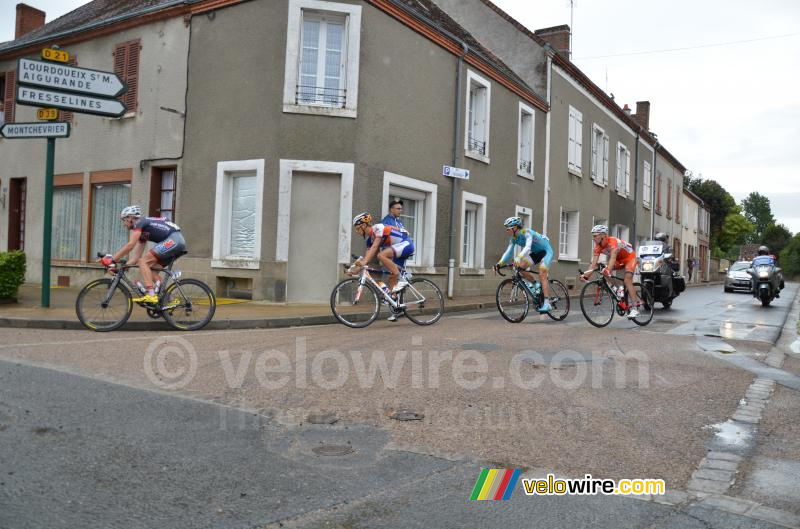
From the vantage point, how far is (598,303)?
421 inches

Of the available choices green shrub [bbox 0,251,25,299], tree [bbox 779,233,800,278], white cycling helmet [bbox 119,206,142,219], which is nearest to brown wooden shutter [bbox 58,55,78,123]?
green shrub [bbox 0,251,25,299]

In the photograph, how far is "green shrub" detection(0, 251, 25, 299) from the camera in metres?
10.8

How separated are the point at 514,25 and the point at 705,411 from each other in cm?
1899

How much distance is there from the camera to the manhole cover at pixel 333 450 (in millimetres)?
3867

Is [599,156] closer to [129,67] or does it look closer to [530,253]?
[530,253]

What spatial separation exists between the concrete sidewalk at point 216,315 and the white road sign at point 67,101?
10.7ft

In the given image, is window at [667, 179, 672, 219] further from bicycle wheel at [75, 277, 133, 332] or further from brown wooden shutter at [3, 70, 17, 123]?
bicycle wheel at [75, 277, 133, 332]

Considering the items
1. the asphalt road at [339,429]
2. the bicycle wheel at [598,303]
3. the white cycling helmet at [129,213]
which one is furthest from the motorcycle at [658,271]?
the white cycling helmet at [129,213]

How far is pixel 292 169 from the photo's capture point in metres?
13.0

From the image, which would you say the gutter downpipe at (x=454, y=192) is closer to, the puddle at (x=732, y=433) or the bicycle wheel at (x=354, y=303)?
the bicycle wheel at (x=354, y=303)


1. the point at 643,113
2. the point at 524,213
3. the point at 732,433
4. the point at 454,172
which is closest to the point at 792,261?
the point at 643,113

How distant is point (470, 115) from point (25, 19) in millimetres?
16164

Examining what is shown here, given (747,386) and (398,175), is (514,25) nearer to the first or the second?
(398,175)

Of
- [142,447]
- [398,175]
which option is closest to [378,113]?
[398,175]
